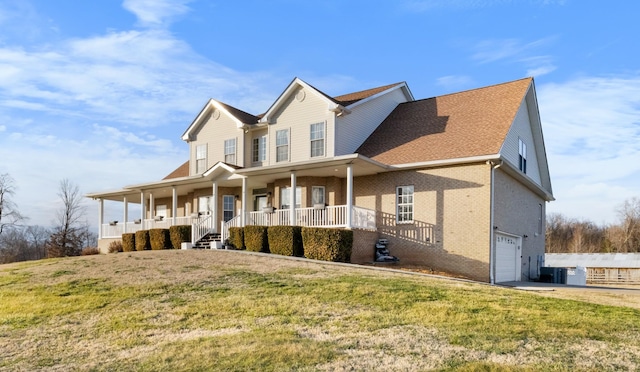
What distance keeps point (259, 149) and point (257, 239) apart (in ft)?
21.5

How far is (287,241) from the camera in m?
19.8

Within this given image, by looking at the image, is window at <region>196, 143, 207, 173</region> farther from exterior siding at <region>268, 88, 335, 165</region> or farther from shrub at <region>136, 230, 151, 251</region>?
exterior siding at <region>268, 88, 335, 165</region>

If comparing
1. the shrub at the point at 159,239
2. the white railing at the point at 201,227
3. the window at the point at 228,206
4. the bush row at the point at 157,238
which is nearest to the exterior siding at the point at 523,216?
the white railing at the point at 201,227

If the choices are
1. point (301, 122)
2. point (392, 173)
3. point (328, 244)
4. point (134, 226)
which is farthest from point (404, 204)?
point (134, 226)

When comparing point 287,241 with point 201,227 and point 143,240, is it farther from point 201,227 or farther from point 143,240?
point 143,240

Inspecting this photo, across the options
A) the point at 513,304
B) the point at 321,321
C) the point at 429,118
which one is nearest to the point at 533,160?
the point at 429,118

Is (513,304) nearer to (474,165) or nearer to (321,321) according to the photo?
(321,321)

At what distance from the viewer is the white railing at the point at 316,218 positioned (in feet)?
66.7

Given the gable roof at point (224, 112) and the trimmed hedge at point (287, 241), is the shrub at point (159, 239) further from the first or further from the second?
the trimmed hedge at point (287, 241)

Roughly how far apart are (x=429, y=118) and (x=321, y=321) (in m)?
16.0

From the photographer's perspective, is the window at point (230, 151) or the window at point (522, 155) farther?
the window at point (230, 151)

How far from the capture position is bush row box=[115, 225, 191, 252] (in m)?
24.4

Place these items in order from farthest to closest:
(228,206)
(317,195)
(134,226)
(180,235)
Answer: (134,226) → (228,206) → (180,235) → (317,195)

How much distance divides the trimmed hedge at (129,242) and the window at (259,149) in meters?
7.91
